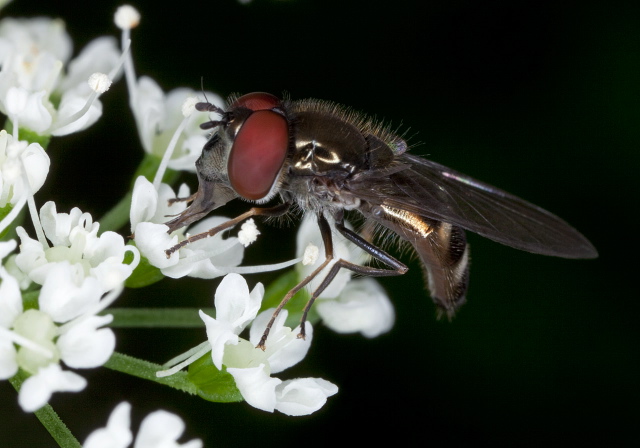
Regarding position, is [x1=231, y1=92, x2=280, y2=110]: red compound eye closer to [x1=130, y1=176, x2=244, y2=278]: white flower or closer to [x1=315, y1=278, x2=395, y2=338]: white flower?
[x1=130, y1=176, x2=244, y2=278]: white flower

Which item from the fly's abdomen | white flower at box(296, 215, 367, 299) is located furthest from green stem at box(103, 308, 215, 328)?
the fly's abdomen

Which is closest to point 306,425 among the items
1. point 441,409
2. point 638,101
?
point 441,409

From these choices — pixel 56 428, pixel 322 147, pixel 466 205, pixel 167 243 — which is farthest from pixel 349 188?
pixel 56 428

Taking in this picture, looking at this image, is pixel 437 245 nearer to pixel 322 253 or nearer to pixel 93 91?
pixel 322 253

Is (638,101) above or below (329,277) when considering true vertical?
above

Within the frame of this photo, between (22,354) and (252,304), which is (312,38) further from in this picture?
(22,354)

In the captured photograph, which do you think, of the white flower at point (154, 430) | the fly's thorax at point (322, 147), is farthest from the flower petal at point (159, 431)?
the fly's thorax at point (322, 147)
